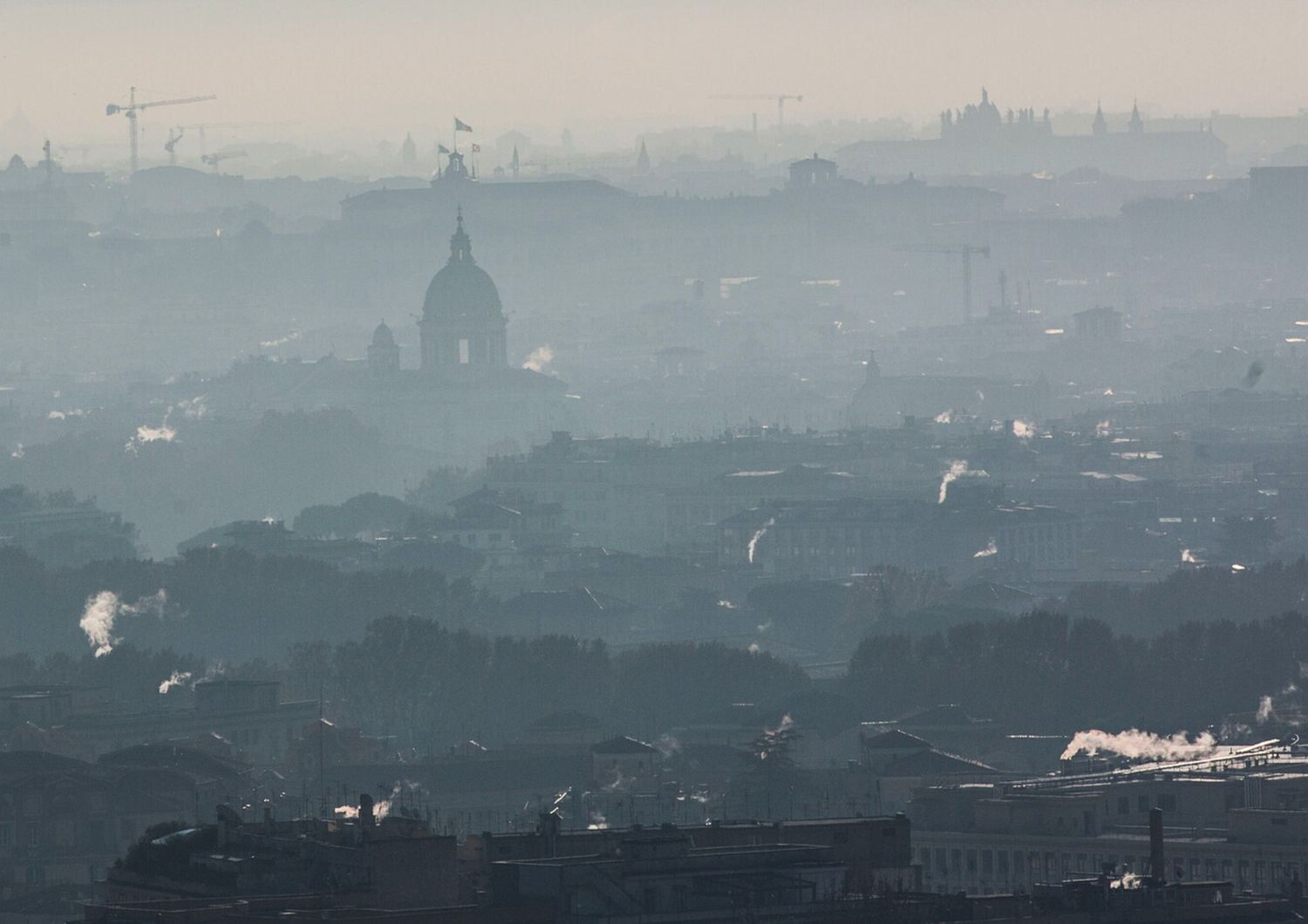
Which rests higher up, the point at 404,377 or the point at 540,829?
the point at 540,829

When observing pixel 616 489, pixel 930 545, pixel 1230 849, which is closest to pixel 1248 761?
pixel 1230 849

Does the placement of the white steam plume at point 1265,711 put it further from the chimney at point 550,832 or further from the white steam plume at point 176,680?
the chimney at point 550,832

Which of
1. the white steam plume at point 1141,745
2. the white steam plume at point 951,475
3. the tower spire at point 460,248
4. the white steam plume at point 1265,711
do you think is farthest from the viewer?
the tower spire at point 460,248

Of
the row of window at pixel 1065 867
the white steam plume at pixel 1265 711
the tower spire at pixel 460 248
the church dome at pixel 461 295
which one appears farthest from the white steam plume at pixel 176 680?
the tower spire at pixel 460 248

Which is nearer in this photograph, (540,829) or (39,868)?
(540,829)

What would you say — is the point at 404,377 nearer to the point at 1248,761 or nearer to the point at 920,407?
the point at 920,407
